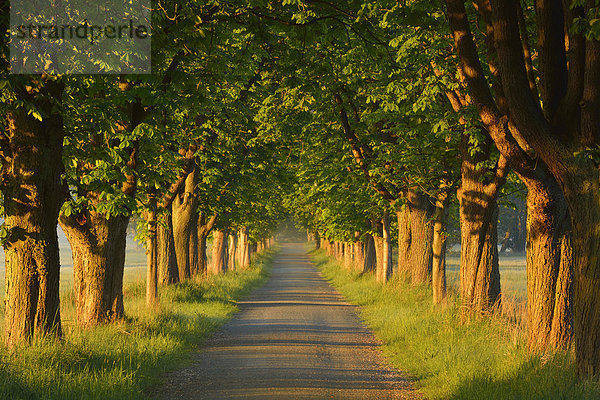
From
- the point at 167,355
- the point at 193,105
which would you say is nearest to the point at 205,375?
the point at 167,355

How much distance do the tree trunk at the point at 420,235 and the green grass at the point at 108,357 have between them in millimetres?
7582

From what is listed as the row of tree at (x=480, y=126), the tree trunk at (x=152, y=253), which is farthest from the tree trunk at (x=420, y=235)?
the tree trunk at (x=152, y=253)

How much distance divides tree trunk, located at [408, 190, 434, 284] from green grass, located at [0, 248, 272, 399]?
24.9ft

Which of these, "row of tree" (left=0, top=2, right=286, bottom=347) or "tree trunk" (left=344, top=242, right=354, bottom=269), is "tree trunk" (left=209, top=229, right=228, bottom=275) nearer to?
"tree trunk" (left=344, top=242, right=354, bottom=269)

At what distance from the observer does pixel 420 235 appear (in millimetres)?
22922

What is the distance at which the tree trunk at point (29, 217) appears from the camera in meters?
10.1

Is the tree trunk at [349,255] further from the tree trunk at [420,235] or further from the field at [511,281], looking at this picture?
the tree trunk at [420,235]

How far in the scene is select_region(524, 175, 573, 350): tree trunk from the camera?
9992 mm

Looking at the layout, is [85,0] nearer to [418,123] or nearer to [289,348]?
[289,348]

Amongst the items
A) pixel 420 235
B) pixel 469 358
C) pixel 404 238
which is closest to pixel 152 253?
pixel 469 358

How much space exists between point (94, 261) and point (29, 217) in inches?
154

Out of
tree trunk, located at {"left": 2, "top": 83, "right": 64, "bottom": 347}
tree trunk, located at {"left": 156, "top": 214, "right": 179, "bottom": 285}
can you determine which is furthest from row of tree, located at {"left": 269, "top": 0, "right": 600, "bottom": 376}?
tree trunk, located at {"left": 156, "top": 214, "right": 179, "bottom": 285}

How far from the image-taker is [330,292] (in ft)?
105

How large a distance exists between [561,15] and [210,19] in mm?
5656
